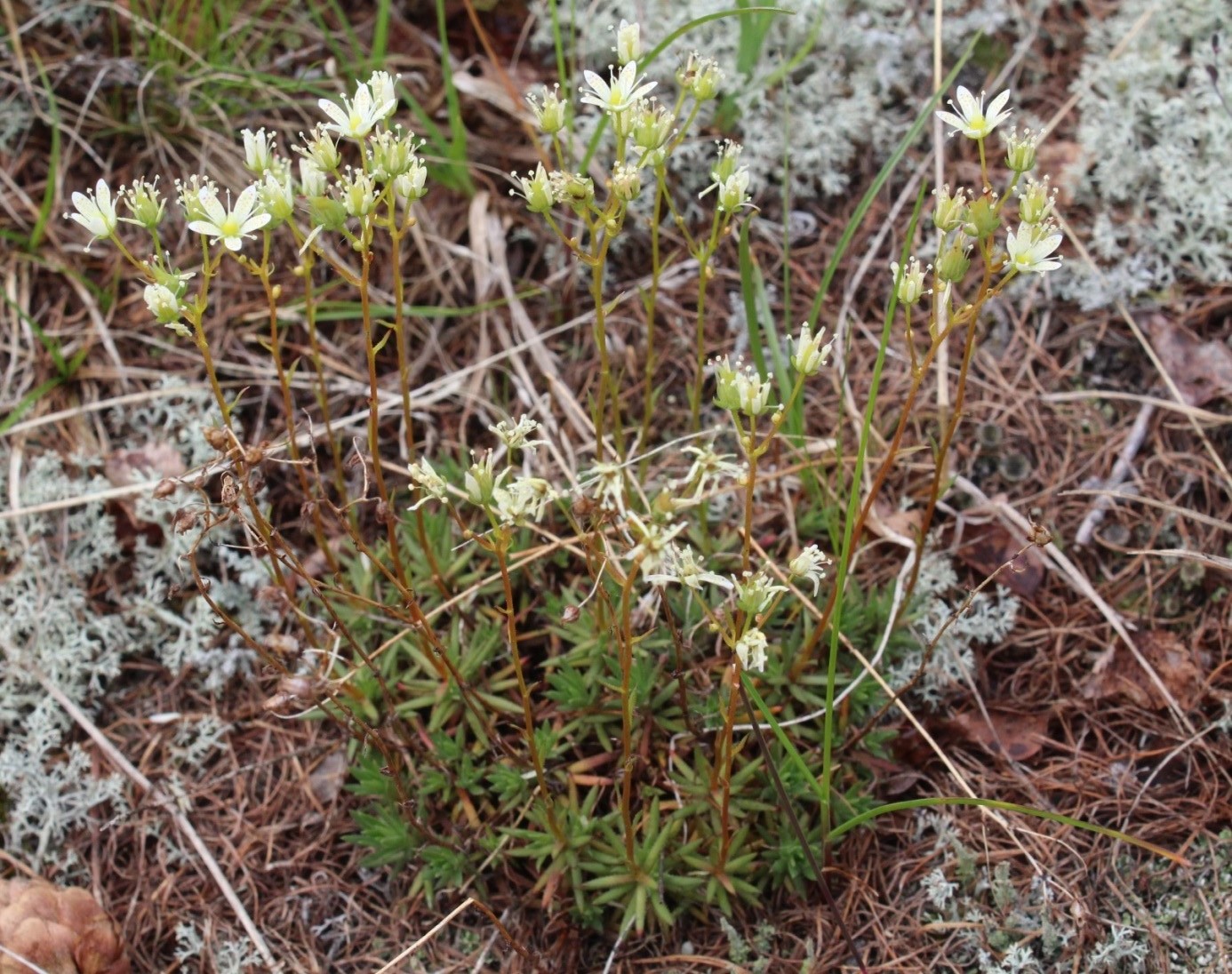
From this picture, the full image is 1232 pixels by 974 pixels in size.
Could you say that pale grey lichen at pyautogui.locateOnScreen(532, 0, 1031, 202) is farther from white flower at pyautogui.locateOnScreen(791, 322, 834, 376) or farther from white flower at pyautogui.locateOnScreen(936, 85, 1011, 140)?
white flower at pyautogui.locateOnScreen(791, 322, 834, 376)

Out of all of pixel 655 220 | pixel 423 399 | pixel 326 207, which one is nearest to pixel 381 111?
pixel 326 207

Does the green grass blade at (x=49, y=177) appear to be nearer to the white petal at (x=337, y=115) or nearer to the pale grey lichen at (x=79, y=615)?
the pale grey lichen at (x=79, y=615)

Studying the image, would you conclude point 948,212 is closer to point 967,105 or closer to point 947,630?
point 967,105

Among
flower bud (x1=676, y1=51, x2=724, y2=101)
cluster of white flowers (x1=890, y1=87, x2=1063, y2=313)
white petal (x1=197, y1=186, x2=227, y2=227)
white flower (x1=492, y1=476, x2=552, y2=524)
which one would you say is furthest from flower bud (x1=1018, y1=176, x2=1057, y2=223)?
white petal (x1=197, y1=186, x2=227, y2=227)

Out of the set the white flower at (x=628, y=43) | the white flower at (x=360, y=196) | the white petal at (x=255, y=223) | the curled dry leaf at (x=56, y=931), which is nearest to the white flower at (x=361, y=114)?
the white flower at (x=360, y=196)

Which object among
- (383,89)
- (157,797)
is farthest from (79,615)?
(383,89)

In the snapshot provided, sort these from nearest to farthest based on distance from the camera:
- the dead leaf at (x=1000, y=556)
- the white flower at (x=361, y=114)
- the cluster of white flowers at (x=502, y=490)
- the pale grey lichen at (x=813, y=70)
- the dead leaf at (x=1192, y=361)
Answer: the cluster of white flowers at (x=502, y=490) < the white flower at (x=361, y=114) < the dead leaf at (x=1000, y=556) < the dead leaf at (x=1192, y=361) < the pale grey lichen at (x=813, y=70)
